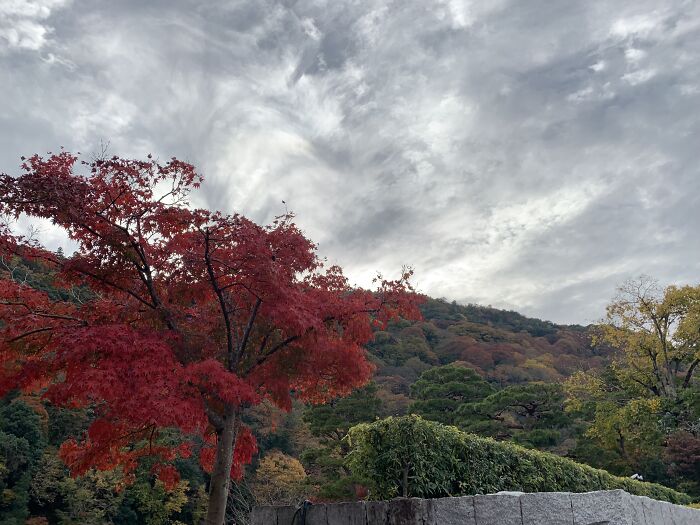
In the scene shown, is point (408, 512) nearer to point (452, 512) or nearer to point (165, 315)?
point (452, 512)

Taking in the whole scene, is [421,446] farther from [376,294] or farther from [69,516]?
[69,516]

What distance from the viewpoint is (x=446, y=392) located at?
85.5 ft

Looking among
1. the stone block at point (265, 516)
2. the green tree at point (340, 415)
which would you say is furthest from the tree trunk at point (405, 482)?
the green tree at point (340, 415)

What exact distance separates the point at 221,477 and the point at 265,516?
118 centimetres

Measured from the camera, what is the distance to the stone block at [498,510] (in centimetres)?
562

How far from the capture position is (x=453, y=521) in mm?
5535

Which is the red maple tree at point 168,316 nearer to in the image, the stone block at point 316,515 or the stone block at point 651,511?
the stone block at point 316,515

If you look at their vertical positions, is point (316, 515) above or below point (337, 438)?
below

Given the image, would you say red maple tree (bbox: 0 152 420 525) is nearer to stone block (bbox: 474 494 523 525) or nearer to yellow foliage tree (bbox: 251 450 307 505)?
stone block (bbox: 474 494 523 525)

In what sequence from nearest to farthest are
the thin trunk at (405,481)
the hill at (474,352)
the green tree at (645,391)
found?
the thin trunk at (405,481)
the green tree at (645,391)
the hill at (474,352)

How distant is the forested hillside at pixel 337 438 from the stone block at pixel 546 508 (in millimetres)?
7235

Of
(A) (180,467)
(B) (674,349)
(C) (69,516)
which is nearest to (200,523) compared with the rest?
(A) (180,467)

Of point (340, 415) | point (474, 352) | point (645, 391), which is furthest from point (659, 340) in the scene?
point (474, 352)

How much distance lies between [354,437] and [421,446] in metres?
1.06
